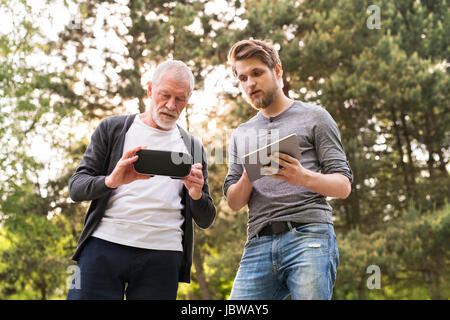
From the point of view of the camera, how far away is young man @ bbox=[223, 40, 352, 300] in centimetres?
197

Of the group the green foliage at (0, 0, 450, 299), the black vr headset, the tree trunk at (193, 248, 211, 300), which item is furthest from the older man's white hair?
the tree trunk at (193, 248, 211, 300)

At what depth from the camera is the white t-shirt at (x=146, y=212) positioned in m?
2.09

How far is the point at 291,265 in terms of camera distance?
2016mm

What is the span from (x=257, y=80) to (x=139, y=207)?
32.9 inches

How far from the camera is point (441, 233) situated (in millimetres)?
9094

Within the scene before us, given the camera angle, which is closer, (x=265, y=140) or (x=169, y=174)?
(x=169, y=174)

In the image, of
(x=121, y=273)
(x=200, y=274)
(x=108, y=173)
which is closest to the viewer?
(x=121, y=273)

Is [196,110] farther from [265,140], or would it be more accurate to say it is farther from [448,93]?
[265,140]

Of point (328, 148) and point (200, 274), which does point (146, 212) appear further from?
point (200, 274)

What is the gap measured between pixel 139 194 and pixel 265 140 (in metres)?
0.67

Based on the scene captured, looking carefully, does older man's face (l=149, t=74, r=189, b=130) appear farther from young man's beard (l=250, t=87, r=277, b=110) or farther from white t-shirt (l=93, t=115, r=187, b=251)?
young man's beard (l=250, t=87, r=277, b=110)

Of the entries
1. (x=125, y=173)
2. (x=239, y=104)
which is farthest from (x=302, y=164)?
(x=239, y=104)
